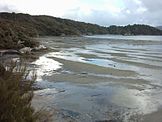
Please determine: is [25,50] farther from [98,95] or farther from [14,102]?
[14,102]

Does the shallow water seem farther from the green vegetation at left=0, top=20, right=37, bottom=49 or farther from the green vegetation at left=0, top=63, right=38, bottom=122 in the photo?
the green vegetation at left=0, top=20, right=37, bottom=49

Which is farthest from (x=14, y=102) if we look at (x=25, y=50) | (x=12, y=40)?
(x=12, y=40)

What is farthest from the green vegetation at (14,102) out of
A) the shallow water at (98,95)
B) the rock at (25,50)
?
the rock at (25,50)

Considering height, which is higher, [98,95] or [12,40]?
[12,40]

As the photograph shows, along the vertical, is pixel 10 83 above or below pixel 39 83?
above

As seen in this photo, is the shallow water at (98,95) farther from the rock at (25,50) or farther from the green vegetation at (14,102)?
the rock at (25,50)

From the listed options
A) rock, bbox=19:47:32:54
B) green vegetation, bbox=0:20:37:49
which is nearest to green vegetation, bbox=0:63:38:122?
rock, bbox=19:47:32:54

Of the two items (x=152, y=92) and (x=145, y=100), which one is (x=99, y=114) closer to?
(x=145, y=100)

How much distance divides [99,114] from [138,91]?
17.5ft

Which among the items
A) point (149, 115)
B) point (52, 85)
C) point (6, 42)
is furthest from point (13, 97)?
point (6, 42)

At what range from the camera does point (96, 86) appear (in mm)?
16938

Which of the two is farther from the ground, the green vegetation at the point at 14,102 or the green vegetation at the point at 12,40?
the green vegetation at the point at 14,102

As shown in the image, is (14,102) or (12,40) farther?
(12,40)

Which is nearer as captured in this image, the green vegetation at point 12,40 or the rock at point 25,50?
the rock at point 25,50
